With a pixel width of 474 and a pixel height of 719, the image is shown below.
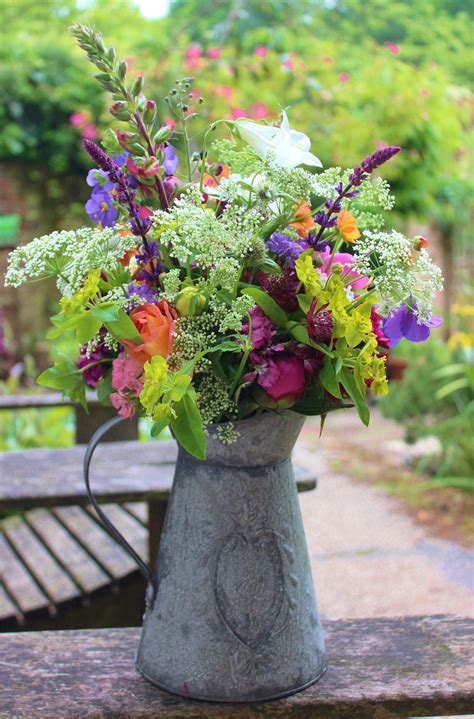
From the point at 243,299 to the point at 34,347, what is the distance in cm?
550

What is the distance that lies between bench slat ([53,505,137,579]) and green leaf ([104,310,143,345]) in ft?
4.51

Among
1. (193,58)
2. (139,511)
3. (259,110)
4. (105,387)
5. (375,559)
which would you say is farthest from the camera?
(193,58)

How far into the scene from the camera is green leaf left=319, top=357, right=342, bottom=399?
2.85 feet

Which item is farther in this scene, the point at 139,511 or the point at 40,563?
the point at 139,511

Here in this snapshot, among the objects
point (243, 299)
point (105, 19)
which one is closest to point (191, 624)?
point (243, 299)

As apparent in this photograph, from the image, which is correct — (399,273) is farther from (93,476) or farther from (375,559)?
(375,559)

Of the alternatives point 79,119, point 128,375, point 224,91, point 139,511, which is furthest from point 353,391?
point 79,119

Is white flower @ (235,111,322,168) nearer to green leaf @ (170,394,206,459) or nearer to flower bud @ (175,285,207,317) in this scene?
flower bud @ (175,285,207,317)

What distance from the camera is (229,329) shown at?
0.93 meters

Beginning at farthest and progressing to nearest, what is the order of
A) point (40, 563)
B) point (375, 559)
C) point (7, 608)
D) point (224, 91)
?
point (224, 91), point (375, 559), point (40, 563), point (7, 608)

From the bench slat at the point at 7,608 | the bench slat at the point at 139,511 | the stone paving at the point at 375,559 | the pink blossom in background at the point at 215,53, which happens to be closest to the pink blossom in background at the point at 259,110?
the pink blossom in background at the point at 215,53

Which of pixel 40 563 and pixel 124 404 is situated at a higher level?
pixel 124 404

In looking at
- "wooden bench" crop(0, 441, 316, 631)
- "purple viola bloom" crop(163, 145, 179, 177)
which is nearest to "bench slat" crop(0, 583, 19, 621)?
"wooden bench" crop(0, 441, 316, 631)

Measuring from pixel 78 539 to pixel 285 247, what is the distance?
1747 mm
